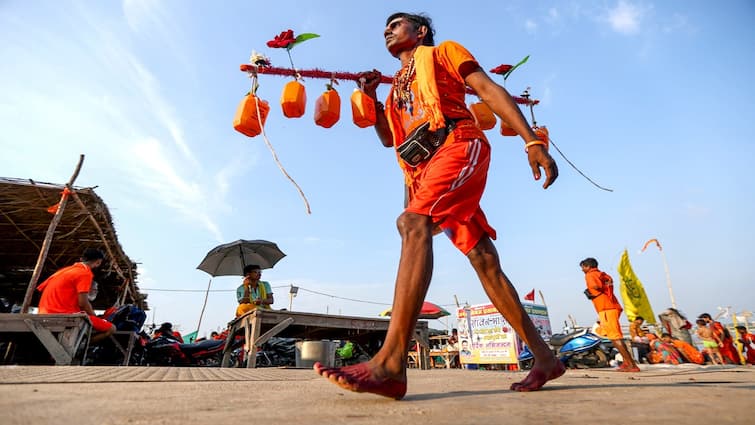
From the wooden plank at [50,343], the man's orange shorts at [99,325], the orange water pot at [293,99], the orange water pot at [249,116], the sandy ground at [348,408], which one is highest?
the orange water pot at [293,99]

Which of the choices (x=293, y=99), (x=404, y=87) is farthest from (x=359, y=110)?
(x=404, y=87)

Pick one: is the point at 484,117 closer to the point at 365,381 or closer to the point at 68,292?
the point at 365,381

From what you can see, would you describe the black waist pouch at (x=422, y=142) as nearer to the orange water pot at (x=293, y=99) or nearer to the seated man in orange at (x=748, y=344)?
the orange water pot at (x=293, y=99)

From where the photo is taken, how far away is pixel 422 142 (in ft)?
6.41

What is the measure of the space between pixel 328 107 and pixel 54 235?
8.83 metres

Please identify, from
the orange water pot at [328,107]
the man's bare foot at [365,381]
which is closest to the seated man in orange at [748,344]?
the orange water pot at [328,107]

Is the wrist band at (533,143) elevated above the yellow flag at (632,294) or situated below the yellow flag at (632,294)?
below

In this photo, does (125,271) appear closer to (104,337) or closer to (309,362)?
(104,337)

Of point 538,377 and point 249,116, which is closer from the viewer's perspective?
point 538,377

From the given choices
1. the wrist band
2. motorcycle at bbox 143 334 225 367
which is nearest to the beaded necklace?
the wrist band

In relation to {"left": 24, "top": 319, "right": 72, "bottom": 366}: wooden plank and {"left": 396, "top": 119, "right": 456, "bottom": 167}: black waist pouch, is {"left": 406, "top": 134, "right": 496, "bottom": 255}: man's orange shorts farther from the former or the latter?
{"left": 24, "top": 319, "right": 72, "bottom": 366}: wooden plank

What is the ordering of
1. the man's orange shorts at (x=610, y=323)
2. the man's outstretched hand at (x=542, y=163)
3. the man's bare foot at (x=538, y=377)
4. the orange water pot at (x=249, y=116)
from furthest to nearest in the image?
the man's orange shorts at (x=610, y=323) → the orange water pot at (x=249, y=116) → the man's outstretched hand at (x=542, y=163) → the man's bare foot at (x=538, y=377)

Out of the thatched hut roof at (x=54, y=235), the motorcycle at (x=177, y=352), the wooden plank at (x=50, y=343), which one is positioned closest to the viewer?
the wooden plank at (x=50, y=343)

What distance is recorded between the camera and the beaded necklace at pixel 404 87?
7.10 feet
